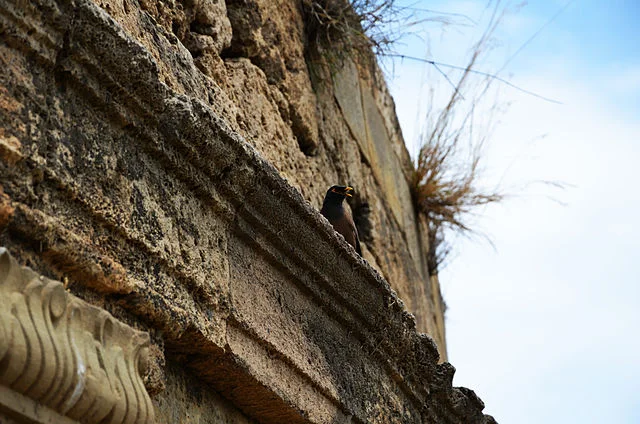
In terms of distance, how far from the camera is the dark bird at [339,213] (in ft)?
10.8

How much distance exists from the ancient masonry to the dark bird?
281 millimetres

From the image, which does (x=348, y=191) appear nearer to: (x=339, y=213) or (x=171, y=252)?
(x=339, y=213)

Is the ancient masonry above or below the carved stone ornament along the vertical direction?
above

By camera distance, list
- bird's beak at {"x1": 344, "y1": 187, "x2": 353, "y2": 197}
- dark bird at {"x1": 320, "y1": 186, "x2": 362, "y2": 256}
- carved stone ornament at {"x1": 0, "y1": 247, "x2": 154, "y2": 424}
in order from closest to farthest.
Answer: carved stone ornament at {"x1": 0, "y1": 247, "x2": 154, "y2": 424} < dark bird at {"x1": 320, "y1": 186, "x2": 362, "y2": 256} < bird's beak at {"x1": 344, "y1": 187, "x2": 353, "y2": 197}

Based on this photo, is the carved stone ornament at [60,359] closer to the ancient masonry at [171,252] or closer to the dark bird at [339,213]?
the ancient masonry at [171,252]

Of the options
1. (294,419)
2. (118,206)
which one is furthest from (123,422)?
(294,419)

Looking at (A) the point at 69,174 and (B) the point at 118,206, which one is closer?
(A) the point at 69,174

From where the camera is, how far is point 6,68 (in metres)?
1.47

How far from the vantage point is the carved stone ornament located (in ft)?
4.21

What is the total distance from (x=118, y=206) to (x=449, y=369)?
1.76m

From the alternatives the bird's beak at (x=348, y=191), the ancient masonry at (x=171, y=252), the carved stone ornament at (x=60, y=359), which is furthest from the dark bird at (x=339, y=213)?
the carved stone ornament at (x=60, y=359)

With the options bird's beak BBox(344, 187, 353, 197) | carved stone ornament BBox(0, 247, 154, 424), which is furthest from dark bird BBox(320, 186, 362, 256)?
carved stone ornament BBox(0, 247, 154, 424)

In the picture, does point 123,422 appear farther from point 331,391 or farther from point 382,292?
point 382,292

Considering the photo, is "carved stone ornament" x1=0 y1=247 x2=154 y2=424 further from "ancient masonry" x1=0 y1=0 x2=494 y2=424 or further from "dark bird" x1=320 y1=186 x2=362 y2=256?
"dark bird" x1=320 y1=186 x2=362 y2=256
